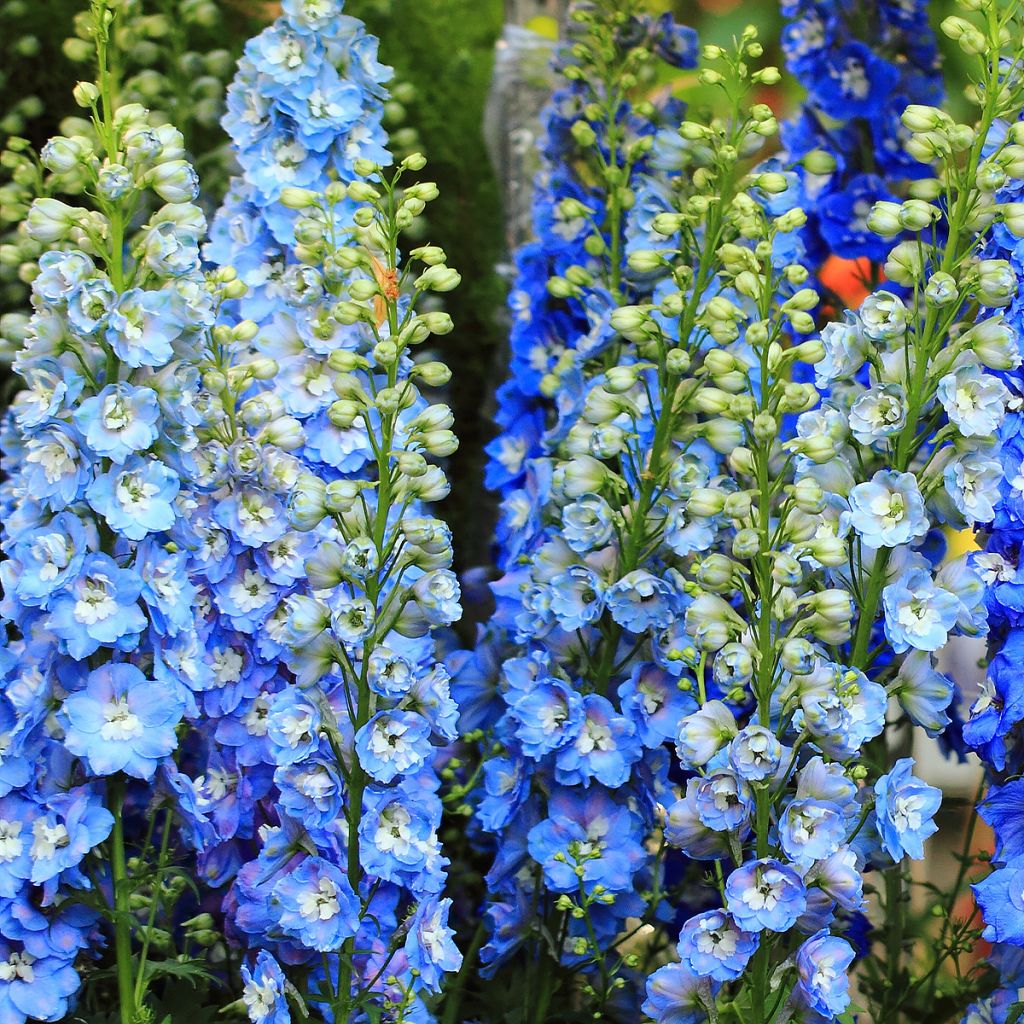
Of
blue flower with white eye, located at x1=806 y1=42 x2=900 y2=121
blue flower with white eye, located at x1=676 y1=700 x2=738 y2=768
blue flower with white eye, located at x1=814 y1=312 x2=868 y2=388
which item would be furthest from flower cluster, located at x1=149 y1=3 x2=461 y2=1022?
blue flower with white eye, located at x1=806 y1=42 x2=900 y2=121

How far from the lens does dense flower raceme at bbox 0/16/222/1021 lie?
3.95 feet

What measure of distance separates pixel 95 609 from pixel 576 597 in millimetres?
437

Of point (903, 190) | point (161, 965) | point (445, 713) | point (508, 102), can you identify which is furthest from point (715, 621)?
point (508, 102)

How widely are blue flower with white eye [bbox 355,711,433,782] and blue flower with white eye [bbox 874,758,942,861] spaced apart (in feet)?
1.22

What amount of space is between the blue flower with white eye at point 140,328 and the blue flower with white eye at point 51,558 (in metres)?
0.15

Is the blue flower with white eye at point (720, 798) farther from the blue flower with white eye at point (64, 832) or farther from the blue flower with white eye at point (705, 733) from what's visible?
the blue flower with white eye at point (64, 832)

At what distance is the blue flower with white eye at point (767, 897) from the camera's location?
112 cm

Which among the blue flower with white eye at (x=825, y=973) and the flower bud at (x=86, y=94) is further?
the flower bud at (x=86, y=94)

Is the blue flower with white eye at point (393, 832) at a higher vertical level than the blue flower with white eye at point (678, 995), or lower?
higher

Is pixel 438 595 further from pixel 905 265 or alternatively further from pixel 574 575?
pixel 905 265

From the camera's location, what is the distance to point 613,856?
1.37 metres

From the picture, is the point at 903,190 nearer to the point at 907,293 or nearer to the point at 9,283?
the point at 907,293

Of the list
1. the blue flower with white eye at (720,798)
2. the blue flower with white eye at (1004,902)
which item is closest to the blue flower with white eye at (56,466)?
the blue flower with white eye at (720,798)

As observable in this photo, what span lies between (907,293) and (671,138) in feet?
1.28
